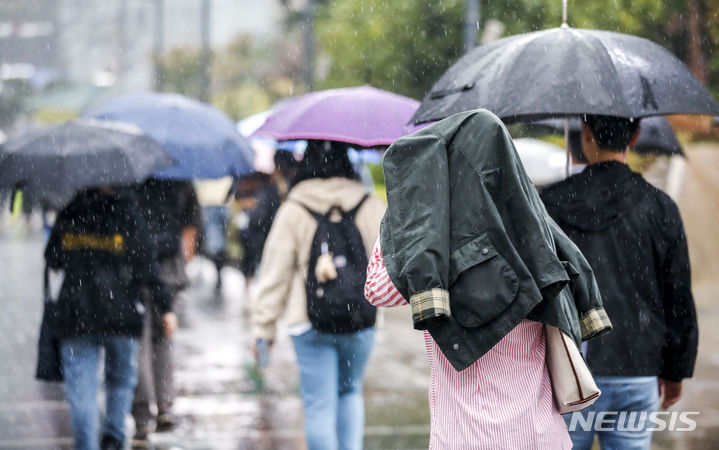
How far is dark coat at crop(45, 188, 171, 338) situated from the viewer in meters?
5.56

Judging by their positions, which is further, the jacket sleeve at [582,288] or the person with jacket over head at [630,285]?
the person with jacket over head at [630,285]

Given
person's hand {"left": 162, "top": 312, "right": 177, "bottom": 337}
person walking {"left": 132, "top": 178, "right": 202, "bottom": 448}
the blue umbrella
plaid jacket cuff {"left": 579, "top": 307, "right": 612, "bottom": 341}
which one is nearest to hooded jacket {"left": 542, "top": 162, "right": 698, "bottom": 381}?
plaid jacket cuff {"left": 579, "top": 307, "right": 612, "bottom": 341}

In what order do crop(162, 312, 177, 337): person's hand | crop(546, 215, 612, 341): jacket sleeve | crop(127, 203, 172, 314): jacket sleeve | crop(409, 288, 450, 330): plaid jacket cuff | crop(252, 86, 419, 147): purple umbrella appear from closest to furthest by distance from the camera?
crop(409, 288, 450, 330): plaid jacket cuff → crop(546, 215, 612, 341): jacket sleeve → crop(252, 86, 419, 147): purple umbrella → crop(127, 203, 172, 314): jacket sleeve → crop(162, 312, 177, 337): person's hand

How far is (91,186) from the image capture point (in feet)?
18.2

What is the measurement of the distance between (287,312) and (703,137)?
10912mm

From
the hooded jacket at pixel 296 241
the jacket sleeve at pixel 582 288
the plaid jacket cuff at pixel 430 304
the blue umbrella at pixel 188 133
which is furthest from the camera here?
the blue umbrella at pixel 188 133

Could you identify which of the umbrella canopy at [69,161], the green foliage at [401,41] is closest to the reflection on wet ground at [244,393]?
the umbrella canopy at [69,161]

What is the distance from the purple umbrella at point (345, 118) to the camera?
5.43m

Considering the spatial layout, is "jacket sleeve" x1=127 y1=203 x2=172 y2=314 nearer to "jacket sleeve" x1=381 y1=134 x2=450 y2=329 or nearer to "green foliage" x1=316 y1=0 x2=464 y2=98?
"jacket sleeve" x1=381 y1=134 x2=450 y2=329

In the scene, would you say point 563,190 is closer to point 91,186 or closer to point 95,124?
point 91,186

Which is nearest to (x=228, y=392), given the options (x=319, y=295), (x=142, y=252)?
(x=142, y=252)

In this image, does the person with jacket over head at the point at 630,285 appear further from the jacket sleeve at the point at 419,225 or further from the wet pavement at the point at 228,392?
the wet pavement at the point at 228,392

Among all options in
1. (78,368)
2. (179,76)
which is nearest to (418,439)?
(78,368)

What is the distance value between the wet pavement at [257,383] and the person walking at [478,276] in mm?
3655
